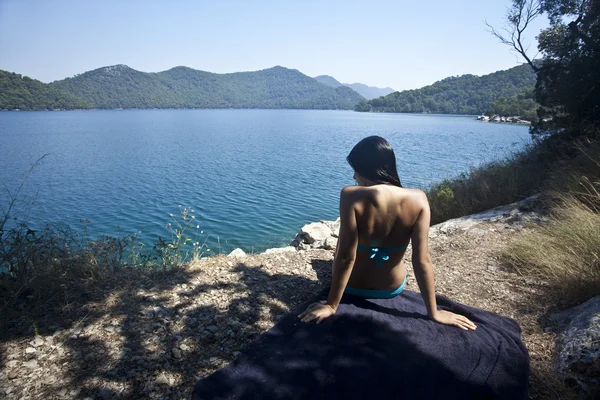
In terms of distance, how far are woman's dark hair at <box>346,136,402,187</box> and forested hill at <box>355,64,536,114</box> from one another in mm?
91459

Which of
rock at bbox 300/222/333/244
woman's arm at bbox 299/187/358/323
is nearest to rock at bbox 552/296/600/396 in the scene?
woman's arm at bbox 299/187/358/323

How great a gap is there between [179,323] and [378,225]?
202 centimetres

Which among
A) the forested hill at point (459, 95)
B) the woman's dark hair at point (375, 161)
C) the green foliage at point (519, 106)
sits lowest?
the woman's dark hair at point (375, 161)

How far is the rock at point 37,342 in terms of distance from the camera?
2.85 metres

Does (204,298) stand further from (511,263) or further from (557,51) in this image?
(557,51)

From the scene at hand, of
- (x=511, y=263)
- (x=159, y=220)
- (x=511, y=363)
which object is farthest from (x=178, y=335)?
(x=159, y=220)

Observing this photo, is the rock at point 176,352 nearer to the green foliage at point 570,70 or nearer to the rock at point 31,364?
the rock at point 31,364

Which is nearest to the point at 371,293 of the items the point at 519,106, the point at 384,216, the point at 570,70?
the point at 384,216

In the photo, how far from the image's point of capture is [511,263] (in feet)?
15.6

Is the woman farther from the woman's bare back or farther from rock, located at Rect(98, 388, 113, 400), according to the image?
rock, located at Rect(98, 388, 113, 400)

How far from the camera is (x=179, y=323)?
3.24 metres

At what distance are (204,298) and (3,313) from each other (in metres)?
1.73

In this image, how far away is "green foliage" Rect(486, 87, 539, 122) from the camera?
51750mm

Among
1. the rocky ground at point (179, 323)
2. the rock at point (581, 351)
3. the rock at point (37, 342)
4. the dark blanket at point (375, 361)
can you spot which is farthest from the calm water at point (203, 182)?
the rock at point (581, 351)
